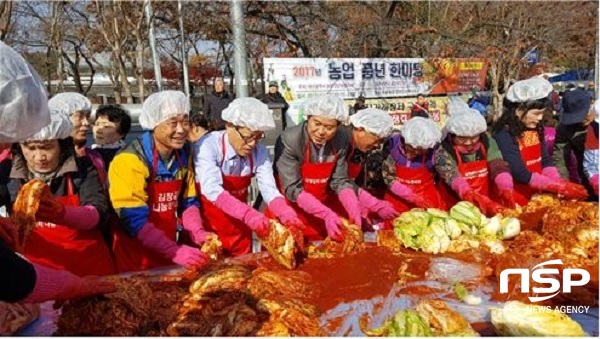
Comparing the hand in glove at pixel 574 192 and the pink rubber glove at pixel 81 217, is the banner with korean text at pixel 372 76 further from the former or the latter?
the pink rubber glove at pixel 81 217

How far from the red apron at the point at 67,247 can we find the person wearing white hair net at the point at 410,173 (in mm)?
2029

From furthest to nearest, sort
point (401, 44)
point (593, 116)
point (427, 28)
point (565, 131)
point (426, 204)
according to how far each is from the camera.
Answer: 1. point (401, 44)
2. point (427, 28)
3. point (565, 131)
4. point (593, 116)
5. point (426, 204)

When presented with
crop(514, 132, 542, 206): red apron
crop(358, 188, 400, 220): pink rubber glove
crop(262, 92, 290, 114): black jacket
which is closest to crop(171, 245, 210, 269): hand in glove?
crop(358, 188, 400, 220): pink rubber glove

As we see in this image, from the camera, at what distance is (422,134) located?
346 centimetres

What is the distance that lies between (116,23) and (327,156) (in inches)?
318

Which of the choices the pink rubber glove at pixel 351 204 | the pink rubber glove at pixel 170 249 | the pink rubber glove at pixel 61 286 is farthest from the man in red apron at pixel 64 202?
the pink rubber glove at pixel 351 204

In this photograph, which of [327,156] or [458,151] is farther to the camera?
[458,151]

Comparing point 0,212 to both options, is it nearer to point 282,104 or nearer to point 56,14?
point 282,104

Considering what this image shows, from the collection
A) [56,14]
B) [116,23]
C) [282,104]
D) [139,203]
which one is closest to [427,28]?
[282,104]

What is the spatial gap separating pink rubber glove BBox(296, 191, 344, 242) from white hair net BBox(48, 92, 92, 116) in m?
1.53

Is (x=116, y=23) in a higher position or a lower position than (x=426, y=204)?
higher

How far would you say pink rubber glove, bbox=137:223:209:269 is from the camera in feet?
8.39

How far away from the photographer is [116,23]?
9992 millimetres

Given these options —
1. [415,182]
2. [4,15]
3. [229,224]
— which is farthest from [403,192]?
[4,15]
